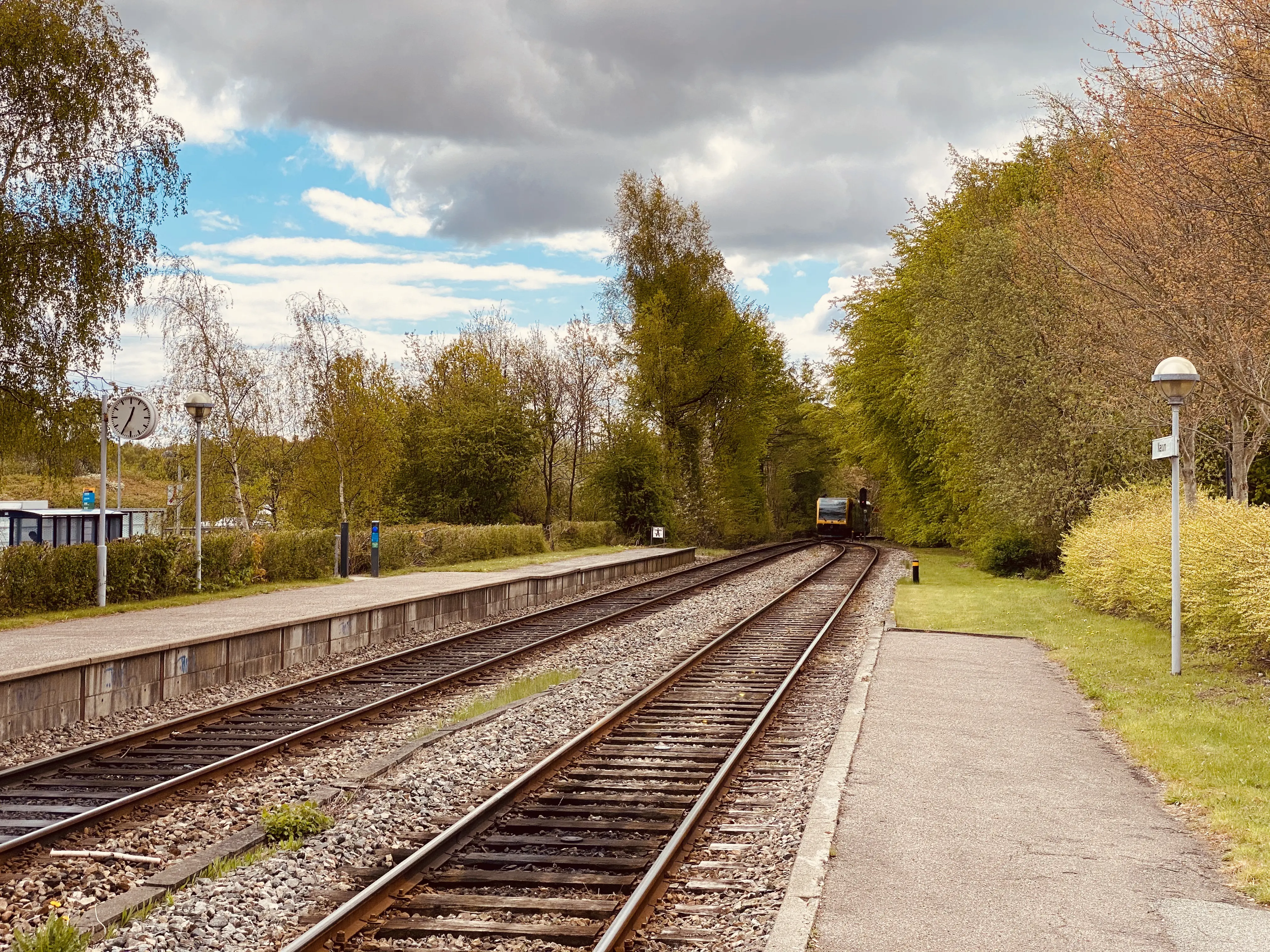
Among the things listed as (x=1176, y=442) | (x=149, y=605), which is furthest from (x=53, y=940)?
(x=149, y=605)

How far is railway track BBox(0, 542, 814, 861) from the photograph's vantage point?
7945mm

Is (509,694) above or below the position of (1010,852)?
below

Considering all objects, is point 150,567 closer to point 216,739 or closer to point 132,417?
point 132,417

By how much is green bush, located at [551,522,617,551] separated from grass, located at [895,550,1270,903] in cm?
2100

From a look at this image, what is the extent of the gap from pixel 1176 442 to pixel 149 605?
613 inches

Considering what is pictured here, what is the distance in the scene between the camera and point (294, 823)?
7.29 m

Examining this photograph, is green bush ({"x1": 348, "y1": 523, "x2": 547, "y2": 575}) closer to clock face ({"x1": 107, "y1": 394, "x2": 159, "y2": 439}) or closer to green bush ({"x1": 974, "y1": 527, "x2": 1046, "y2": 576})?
clock face ({"x1": 107, "y1": 394, "x2": 159, "y2": 439})

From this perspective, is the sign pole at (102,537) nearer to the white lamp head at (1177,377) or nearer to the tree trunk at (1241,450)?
the white lamp head at (1177,377)

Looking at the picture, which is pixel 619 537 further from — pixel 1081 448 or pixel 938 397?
pixel 1081 448

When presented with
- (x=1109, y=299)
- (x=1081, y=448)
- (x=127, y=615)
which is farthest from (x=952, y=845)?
(x=1081, y=448)

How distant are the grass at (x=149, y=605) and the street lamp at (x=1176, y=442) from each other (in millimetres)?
14981

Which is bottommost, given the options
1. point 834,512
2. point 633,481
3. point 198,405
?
point 834,512

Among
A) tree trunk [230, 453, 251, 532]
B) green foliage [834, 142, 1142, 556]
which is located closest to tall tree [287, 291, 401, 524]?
tree trunk [230, 453, 251, 532]

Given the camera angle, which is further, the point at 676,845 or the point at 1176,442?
the point at 1176,442
